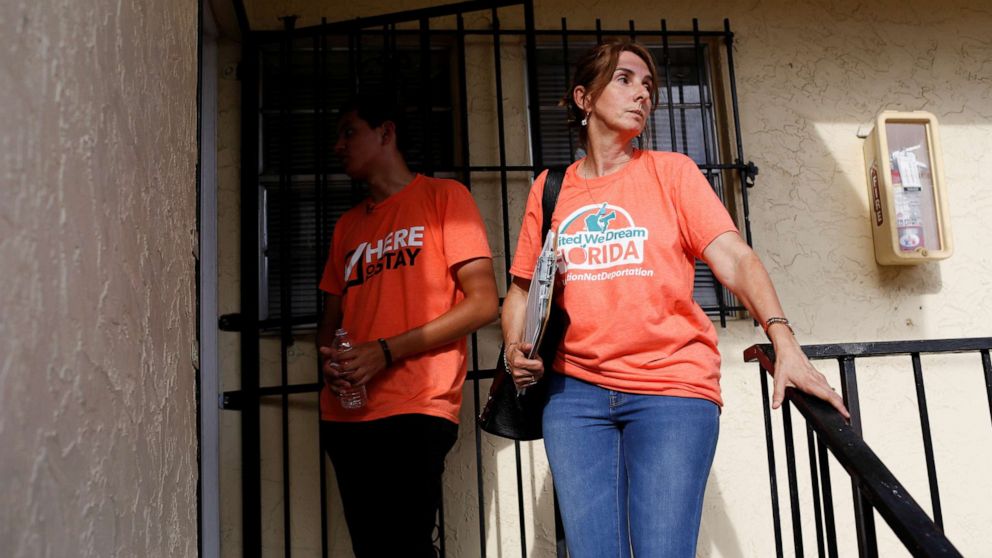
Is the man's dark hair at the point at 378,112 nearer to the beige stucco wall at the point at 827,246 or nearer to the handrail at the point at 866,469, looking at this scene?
the beige stucco wall at the point at 827,246

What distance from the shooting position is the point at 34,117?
40.6 inches

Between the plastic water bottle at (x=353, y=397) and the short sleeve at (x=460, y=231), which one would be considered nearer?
the plastic water bottle at (x=353, y=397)

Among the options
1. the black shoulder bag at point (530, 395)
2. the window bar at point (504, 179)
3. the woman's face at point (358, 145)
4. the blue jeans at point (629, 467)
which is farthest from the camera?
the window bar at point (504, 179)

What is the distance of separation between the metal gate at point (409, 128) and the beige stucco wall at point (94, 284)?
Answer: 133 cm

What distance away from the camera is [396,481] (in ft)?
7.77

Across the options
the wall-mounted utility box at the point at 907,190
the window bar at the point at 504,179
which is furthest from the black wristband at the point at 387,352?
the wall-mounted utility box at the point at 907,190

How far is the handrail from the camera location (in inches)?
51.0

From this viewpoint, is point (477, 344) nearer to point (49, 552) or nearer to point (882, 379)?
point (882, 379)

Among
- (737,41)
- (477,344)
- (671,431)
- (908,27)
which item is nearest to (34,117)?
(671,431)

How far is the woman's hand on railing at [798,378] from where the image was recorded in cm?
171

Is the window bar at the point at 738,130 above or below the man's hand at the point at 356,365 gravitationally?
above

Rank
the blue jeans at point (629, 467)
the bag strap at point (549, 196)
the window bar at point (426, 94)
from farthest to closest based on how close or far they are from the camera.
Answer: the window bar at point (426, 94), the bag strap at point (549, 196), the blue jeans at point (629, 467)

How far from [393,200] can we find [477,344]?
0.69 m

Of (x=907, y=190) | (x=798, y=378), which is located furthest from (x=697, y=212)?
(x=907, y=190)
